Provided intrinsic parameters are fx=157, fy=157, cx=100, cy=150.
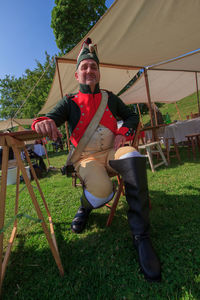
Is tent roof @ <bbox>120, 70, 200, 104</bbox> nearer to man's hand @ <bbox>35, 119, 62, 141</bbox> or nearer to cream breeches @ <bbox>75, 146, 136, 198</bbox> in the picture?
cream breeches @ <bbox>75, 146, 136, 198</bbox>

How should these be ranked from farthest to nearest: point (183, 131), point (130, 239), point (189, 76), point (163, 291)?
point (189, 76), point (183, 131), point (130, 239), point (163, 291)

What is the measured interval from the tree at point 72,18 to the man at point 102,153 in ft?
41.1

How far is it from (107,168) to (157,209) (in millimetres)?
871

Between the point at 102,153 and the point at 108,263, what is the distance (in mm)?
918

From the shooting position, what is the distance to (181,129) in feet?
16.5

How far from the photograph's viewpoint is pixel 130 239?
1.44 metres

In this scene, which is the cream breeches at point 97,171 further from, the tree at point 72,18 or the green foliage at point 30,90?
the tree at point 72,18

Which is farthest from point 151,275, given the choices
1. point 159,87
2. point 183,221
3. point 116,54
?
point 159,87

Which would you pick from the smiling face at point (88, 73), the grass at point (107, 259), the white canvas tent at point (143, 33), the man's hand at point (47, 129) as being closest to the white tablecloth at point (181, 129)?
the white canvas tent at point (143, 33)

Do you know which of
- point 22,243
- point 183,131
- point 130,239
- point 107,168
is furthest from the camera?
point 183,131

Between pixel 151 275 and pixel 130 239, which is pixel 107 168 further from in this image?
pixel 151 275

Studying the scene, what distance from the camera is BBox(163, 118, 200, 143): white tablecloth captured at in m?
4.75

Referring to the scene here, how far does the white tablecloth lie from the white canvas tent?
1.94m

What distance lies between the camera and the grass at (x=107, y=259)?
1001 millimetres
